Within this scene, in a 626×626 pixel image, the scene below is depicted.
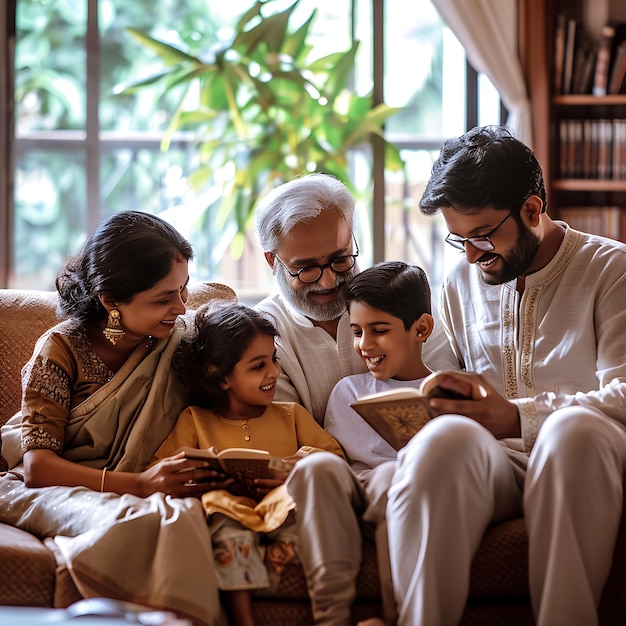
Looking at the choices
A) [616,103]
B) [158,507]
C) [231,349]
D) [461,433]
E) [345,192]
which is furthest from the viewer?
[616,103]

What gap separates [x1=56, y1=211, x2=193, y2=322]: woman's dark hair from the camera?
224 cm

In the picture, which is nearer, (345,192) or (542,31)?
(345,192)

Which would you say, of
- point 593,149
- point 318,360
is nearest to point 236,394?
point 318,360

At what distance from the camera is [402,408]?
1.88 metres

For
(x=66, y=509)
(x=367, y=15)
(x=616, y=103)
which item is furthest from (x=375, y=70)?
(x=66, y=509)

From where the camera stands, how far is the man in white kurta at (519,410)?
5.51ft

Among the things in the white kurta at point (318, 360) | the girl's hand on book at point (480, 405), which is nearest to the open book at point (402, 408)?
the girl's hand on book at point (480, 405)

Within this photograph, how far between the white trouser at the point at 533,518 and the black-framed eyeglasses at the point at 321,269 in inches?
30.1

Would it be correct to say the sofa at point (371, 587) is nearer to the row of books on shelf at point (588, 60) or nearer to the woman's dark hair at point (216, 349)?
the woman's dark hair at point (216, 349)

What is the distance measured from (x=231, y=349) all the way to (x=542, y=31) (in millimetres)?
2905

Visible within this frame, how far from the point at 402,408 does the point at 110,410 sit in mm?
744

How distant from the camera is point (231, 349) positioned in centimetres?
226

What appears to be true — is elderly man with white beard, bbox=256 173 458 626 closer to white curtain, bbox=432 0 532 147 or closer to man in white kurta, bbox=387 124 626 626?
man in white kurta, bbox=387 124 626 626

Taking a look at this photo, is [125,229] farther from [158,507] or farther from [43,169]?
[43,169]
